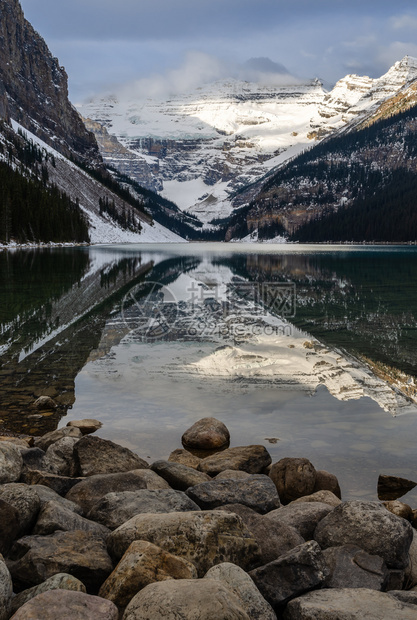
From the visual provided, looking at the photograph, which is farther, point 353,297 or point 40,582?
point 353,297

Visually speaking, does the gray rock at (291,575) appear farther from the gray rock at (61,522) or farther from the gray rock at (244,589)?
the gray rock at (61,522)

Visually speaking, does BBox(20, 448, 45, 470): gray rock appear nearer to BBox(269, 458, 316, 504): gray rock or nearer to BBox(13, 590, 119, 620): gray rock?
BBox(269, 458, 316, 504): gray rock

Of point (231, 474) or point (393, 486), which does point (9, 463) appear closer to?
point (231, 474)

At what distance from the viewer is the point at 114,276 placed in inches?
1823

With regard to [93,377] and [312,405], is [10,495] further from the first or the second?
[93,377]

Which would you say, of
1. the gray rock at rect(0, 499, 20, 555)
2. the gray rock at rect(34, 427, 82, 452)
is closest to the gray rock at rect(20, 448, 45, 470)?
the gray rock at rect(34, 427, 82, 452)

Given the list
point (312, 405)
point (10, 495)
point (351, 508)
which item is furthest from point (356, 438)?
point (10, 495)

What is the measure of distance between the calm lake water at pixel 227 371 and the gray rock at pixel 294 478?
68 cm

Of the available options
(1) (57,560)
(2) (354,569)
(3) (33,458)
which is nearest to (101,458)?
(3) (33,458)

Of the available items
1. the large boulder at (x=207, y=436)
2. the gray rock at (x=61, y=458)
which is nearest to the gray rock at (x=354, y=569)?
the gray rock at (x=61, y=458)

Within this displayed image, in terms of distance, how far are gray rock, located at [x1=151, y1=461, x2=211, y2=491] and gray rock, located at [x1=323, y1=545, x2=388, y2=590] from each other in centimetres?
255

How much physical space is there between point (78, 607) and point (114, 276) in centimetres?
4315

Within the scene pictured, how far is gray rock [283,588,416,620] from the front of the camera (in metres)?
4.35

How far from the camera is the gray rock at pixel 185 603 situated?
3969 millimetres
